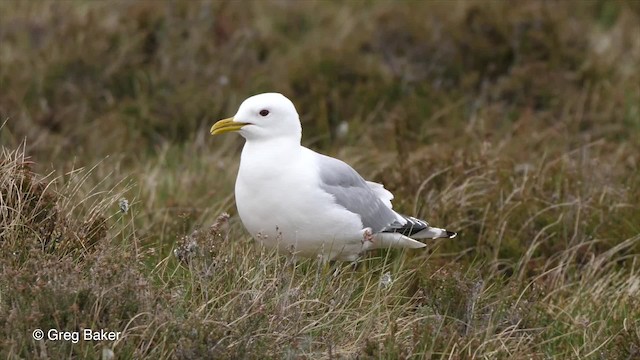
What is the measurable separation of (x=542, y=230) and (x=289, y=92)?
325cm

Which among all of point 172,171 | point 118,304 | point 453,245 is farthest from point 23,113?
point 118,304

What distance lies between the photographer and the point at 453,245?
21.4 ft

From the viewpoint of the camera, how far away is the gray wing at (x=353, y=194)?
212 inches

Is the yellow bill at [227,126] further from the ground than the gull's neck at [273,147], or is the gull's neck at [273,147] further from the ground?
the yellow bill at [227,126]

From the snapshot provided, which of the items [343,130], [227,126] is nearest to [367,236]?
[227,126]

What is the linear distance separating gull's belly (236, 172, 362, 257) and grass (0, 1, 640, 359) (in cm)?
11

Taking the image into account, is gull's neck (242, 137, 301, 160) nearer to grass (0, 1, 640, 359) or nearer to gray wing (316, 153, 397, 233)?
gray wing (316, 153, 397, 233)

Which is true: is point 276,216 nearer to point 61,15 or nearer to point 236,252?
point 236,252

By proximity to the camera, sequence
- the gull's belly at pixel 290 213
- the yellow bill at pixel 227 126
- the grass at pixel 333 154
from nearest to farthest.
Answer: the grass at pixel 333 154
the gull's belly at pixel 290 213
the yellow bill at pixel 227 126
